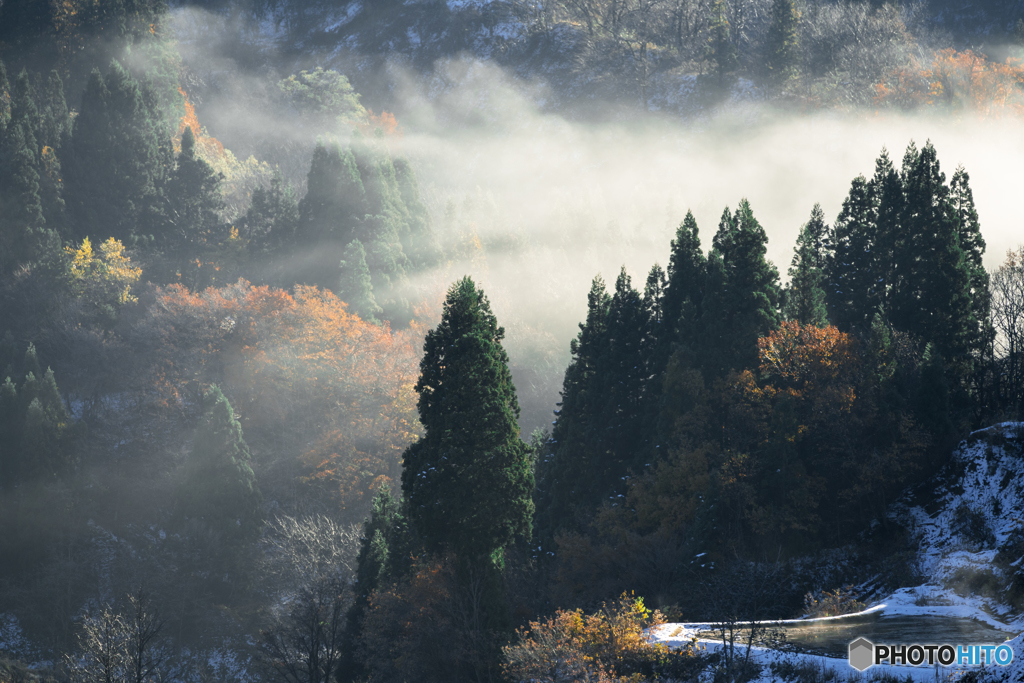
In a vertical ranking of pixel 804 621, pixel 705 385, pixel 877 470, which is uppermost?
pixel 705 385

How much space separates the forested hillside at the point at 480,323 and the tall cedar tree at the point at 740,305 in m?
0.22

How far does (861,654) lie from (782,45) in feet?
352

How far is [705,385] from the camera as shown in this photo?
39750 millimetres

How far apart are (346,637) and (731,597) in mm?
23552

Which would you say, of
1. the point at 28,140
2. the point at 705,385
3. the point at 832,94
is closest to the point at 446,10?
the point at 832,94

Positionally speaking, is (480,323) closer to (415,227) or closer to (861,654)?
(861,654)

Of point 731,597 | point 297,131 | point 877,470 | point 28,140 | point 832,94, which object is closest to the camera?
point 731,597

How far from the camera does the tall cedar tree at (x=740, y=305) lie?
39.3 metres

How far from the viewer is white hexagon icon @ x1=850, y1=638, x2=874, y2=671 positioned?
60.0 ft

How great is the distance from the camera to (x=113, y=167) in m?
88.9

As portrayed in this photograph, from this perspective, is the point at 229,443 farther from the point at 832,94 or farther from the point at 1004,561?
the point at 832,94

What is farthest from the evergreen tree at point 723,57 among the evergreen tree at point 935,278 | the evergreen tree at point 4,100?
the evergreen tree at point 4,100

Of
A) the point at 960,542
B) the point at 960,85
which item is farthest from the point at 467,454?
the point at 960,85

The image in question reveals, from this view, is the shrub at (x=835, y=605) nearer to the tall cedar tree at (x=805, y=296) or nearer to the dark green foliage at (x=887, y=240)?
the tall cedar tree at (x=805, y=296)
